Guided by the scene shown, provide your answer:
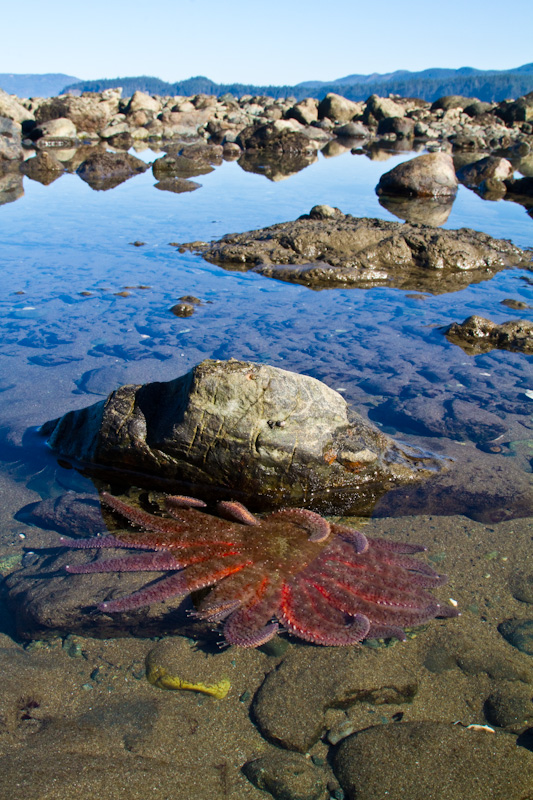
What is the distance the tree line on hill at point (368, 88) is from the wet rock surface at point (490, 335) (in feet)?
357

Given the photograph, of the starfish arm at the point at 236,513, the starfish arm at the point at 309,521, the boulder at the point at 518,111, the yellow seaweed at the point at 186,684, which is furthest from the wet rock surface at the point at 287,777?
the boulder at the point at 518,111

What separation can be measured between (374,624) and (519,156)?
30.9 meters

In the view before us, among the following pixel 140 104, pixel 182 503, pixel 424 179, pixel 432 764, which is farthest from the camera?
pixel 140 104

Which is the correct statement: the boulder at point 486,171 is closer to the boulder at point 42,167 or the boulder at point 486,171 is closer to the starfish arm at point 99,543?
the boulder at point 42,167

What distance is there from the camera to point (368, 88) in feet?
376

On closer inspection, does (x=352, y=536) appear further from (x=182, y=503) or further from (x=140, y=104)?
(x=140, y=104)

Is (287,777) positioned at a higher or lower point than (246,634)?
lower

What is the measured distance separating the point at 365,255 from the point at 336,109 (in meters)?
34.7

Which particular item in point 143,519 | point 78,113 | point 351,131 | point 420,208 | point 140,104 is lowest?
point 143,519

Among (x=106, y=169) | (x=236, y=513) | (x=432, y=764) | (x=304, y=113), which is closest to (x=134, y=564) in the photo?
(x=236, y=513)

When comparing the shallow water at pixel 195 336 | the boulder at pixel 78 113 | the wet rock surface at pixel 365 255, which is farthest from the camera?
the boulder at pixel 78 113

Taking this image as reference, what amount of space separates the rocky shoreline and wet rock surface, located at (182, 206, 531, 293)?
26.8ft

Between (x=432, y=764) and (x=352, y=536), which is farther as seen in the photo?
(x=352, y=536)

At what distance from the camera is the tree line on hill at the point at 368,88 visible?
113 meters
